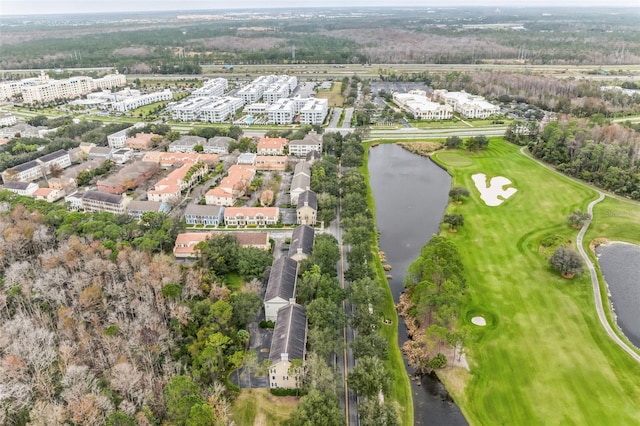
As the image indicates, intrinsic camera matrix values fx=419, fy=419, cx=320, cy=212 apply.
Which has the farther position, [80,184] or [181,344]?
[80,184]

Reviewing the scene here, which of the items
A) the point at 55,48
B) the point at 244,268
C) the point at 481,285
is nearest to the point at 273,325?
the point at 244,268

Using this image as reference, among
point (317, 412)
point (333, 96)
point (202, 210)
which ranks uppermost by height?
point (333, 96)

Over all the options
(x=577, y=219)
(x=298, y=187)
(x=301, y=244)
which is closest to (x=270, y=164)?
(x=298, y=187)

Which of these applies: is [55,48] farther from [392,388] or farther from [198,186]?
[392,388]

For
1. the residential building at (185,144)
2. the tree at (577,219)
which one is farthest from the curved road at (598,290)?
the residential building at (185,144)

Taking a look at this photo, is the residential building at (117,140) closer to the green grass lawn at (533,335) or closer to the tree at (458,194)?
the tree at (458,194)

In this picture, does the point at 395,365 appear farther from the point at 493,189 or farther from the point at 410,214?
the point at 493,189

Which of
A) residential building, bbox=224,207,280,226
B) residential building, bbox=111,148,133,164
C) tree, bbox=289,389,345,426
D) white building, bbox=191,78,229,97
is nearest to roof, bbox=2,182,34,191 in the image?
residential building, bbox=111,148,133,164
